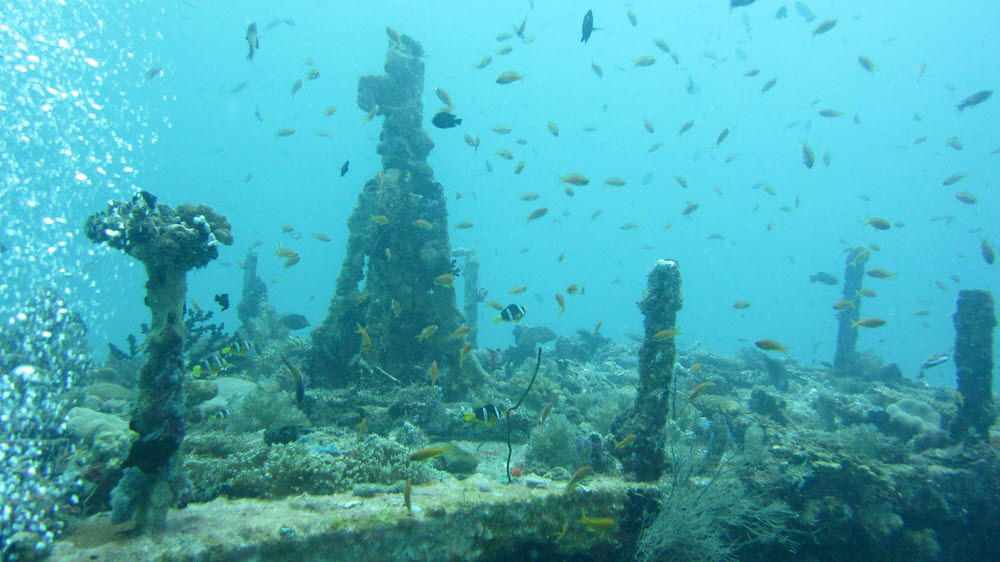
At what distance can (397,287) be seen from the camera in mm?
10867

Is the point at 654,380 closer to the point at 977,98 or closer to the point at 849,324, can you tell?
the point at 977,98

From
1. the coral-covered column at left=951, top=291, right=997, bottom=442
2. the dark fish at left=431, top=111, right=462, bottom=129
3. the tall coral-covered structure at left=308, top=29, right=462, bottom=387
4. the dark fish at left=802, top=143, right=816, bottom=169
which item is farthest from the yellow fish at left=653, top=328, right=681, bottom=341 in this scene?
the dark fish at left=802, top=143, right=816, bottom=169

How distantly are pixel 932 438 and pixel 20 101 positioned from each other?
91.4m

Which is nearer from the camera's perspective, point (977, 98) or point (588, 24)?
point (588, 24)

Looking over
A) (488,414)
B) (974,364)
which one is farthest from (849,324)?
(488,414)

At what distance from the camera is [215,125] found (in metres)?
158

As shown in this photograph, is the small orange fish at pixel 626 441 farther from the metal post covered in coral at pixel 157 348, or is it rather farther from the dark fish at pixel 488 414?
the metal post covered in coral at pixel 157 348

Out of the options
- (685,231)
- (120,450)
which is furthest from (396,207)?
(685,231)

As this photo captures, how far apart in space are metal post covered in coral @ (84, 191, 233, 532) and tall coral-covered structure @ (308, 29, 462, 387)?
18.1ft

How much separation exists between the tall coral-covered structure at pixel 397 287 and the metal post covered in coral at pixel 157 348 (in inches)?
217

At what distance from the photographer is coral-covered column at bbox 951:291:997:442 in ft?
29.7

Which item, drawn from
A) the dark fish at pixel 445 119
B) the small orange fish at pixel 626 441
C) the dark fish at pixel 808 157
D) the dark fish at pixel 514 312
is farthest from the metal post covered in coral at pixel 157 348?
the dark fish at pixel 808 157

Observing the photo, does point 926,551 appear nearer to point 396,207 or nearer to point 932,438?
point 932,438

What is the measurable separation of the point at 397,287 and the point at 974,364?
508 inches
